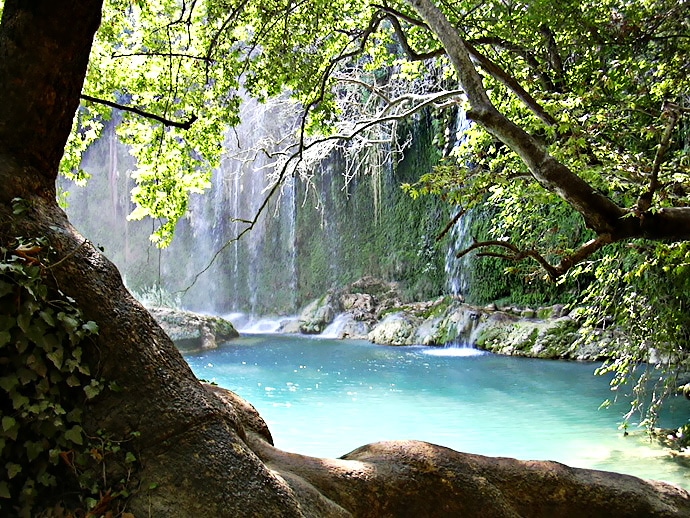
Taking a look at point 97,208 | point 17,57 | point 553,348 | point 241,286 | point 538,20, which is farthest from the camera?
point 97,208

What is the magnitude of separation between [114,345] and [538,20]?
5112 millimetres

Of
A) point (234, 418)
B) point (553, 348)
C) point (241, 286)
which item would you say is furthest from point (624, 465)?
point (241, 286)

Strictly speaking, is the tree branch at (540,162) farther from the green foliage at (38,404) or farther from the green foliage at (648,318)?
the green foliage at (38,404)

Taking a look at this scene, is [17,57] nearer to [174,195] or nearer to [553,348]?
[174,195]

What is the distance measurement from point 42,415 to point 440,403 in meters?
9.20

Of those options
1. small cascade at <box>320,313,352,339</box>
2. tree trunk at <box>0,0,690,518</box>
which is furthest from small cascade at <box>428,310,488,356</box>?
tree trunk at <box>0,0,690,518</box>

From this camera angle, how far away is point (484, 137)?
843 cm

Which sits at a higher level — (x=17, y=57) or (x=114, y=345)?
(x=17, y=57)

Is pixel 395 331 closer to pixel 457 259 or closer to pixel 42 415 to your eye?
pixel 457 259

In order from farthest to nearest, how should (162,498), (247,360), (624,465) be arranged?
1. (247,360)
2. (624,465)
3. (162,498)

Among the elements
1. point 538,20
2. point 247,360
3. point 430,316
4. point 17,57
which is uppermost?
point 538,20

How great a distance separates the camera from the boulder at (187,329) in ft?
59.9

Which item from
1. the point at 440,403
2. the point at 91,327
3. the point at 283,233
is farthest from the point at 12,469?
the point at 283,233

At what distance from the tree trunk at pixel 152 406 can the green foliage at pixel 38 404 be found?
87 mm
